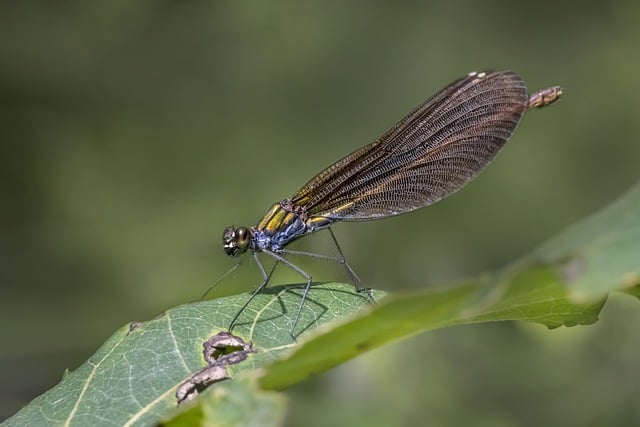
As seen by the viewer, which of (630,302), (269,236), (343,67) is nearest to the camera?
(269,236)

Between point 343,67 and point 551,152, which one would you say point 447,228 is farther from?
point 343,67

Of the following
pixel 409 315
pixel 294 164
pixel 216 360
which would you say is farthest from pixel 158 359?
pixel 294 164

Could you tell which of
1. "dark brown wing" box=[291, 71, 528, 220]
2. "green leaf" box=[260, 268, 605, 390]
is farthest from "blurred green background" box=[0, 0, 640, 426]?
"green leaf" box=[260, 268, 605, 390]

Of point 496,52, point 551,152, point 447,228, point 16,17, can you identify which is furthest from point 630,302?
point 16,17

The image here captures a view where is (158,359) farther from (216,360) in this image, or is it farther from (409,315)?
(409,315)

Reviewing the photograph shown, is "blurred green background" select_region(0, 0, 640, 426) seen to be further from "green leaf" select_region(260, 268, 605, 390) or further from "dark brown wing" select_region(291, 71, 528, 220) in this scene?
"green leaf" select_region(260, 268, 605, 390)

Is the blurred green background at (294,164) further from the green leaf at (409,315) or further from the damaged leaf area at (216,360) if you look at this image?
the green leaf at (409,315)
